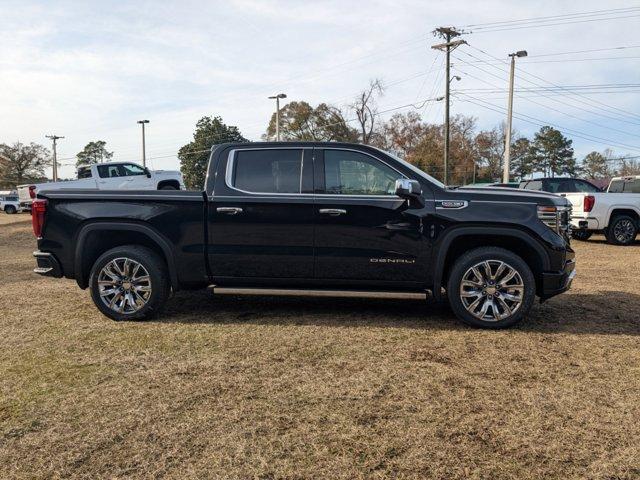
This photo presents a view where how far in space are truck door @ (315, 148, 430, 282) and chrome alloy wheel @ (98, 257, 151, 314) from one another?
5.99 feet

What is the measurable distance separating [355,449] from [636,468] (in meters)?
1.43

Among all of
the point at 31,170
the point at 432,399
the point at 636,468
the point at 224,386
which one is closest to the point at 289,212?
the point at 224,386

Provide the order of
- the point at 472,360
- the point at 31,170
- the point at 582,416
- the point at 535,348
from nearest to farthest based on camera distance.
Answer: the point at 582,416
the point at 472,360
the point at 535,348
the point at 31,170

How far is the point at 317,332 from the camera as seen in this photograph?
4801 millimetres

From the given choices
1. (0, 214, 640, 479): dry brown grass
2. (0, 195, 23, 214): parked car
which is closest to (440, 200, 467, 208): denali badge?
(0, 214, 640, 479): dry brown grass

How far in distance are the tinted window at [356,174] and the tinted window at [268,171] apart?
33 centimetres

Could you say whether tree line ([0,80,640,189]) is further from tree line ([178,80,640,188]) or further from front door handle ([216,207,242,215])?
front door handle ([216,207,242,215])

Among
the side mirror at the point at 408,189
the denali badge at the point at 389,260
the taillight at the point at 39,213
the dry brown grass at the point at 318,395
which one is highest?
the side mirror at the point at 408,189

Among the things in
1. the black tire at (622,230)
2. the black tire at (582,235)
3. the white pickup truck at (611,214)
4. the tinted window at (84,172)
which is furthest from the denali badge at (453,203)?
the tinted window at (84,172)

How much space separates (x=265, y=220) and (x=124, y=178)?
13324 mm

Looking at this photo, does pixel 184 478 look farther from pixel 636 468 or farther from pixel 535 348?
pixel 535 348

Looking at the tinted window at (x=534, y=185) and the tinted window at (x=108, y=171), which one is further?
the tinted window at (x=108, y=171)

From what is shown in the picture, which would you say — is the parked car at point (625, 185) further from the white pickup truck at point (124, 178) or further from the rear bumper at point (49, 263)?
the rear bumper at point (49, 263)

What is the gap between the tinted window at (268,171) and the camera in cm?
514
